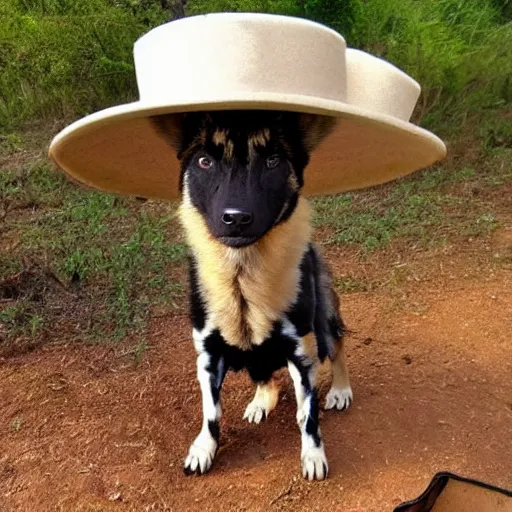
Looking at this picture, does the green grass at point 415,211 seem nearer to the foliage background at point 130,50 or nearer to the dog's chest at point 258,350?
the foliage background at point 130,50

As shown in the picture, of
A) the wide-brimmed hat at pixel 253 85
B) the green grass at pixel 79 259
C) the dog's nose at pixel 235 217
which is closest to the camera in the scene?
the wide-brimmed hat at pixel 253 85

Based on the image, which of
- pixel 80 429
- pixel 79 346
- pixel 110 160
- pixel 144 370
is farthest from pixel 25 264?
pixel 110 160

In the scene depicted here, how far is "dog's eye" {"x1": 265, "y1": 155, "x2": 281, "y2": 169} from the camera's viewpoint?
7.07 ft

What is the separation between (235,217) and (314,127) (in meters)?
0.45

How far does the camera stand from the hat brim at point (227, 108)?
181 cm

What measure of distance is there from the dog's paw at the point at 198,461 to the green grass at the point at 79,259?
123 centimetres

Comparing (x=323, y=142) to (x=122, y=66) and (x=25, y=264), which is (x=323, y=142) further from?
(x=122, y=66)

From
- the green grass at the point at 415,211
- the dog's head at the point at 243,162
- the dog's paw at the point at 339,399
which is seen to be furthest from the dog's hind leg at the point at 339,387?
the green grass at the point at 415,211

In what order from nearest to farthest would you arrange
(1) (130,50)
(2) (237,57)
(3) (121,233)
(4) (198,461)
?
(2) (237,57) → (4) (198,461) → (3) (121,233) → (1) (130,50)

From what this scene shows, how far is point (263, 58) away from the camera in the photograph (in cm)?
183

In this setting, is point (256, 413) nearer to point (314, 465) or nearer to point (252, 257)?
point (314, 465)

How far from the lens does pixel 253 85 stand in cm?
182

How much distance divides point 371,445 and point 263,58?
5.46 feet

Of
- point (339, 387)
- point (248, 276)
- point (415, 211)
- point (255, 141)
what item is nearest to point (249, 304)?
point (248, 276)
